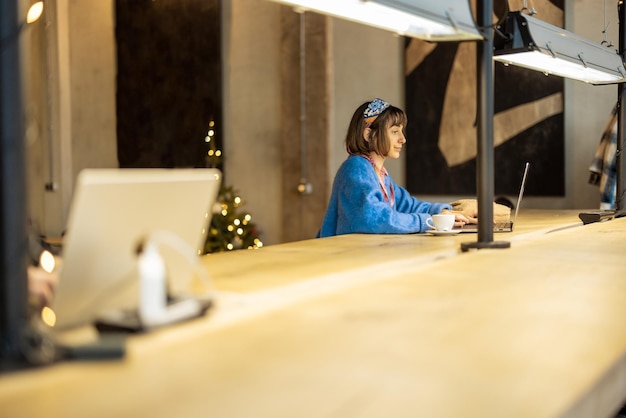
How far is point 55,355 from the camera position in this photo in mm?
950

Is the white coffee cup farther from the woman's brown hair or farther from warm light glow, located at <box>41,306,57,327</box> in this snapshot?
warm light glow, located at <box>41,306,57,327</box>

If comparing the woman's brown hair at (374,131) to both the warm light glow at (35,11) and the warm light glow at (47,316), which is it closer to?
the warm light glow at (35,11)

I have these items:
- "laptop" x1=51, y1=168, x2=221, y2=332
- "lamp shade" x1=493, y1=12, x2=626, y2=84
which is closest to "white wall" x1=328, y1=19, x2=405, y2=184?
"lamp shade" x1=493, y1=12, x2=626, y2=84

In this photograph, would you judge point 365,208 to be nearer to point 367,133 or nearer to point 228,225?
point 367,133

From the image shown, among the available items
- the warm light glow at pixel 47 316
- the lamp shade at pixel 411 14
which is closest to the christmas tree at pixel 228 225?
the lamp shade at pixel 411 14

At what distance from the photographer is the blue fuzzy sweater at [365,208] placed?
296 cm

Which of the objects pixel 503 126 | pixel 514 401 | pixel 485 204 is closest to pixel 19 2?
pixel 514 401

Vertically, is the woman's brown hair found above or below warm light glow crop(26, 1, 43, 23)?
below

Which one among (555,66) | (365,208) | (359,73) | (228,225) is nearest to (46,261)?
(365,208)

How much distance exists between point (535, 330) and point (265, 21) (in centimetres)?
531

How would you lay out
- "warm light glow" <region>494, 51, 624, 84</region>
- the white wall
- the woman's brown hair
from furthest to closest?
1. the white wall
2. the woman's brown hair
3. "warm light glow" <region>494, 51, 624, 84</region>

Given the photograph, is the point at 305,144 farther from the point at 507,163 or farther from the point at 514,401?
the point at 514,401

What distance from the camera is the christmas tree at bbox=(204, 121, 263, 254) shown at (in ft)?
18.6

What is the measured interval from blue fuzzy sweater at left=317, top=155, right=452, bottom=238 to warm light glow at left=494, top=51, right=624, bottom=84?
726 millimetres
